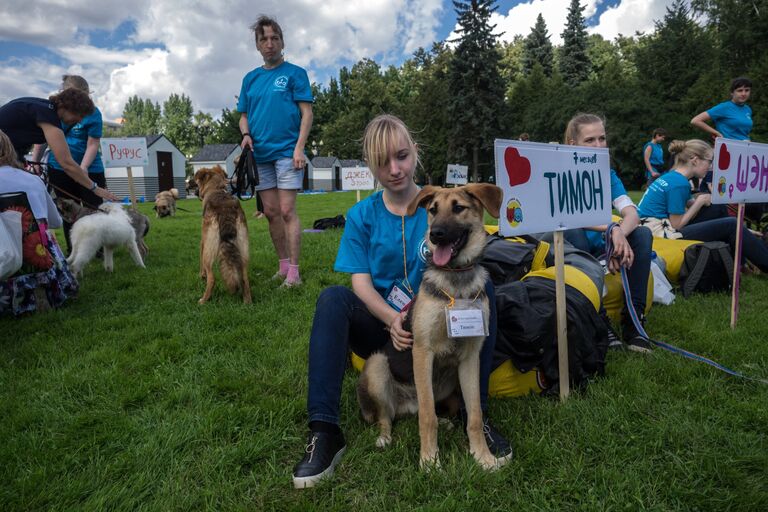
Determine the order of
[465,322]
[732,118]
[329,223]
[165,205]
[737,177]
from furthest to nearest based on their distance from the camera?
[165,205]
[329,223]
[732,118]
[737,177]
[465,322]

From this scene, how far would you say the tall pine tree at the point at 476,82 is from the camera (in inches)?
1585

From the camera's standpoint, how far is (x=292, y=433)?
2.57 m

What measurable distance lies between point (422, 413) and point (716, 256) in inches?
180

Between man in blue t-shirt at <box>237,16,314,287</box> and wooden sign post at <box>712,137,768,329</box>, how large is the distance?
168 inches

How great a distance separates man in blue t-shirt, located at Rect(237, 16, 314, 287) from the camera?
5477 millimetres

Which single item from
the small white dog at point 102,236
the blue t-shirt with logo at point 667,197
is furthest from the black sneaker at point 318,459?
the small white dog at point 102,236

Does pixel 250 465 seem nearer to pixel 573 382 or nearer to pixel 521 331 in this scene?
pixel 521 331

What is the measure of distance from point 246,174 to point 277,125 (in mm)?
723

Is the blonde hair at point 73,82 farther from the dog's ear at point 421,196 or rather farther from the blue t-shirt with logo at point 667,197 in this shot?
the blue t-shirt with logo at point 667,197

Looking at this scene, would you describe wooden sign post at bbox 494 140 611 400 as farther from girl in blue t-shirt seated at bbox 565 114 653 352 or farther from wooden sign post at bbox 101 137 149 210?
wooden sign post at bbox 101 137 149 210

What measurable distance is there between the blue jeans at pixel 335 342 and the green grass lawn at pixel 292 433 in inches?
11.4

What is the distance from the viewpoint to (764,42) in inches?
1228

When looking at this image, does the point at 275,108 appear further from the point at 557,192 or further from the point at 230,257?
the point at 557,192

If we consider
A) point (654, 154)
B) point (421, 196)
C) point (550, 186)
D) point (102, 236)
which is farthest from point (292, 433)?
point (654, 154)
